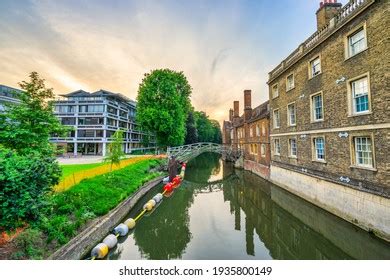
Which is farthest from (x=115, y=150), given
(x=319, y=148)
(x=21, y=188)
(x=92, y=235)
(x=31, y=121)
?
(x=319, y=148)

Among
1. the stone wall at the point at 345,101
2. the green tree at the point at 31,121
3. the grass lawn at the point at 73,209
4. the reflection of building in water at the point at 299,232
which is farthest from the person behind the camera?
the green tree at the point at 31,121

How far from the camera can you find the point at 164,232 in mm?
7867

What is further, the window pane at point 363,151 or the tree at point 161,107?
the tree at point 161,107

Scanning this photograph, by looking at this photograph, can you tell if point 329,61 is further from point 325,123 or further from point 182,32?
point 182,32

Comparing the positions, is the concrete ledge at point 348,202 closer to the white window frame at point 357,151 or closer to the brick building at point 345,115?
the brick building at point 345,115

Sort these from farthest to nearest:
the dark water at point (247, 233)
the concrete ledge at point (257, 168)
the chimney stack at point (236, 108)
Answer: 1. the chimney stack at point (236, 108)
2. the concrete ledge at point (257, 168)
3. the dark water at point (247, 233)

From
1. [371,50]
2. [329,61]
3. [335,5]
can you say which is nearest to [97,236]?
[371,50]

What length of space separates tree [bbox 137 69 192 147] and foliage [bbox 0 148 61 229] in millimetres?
19164

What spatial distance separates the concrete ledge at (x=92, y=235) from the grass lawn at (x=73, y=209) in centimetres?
21

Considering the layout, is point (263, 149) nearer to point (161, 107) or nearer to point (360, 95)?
point (360, 95)

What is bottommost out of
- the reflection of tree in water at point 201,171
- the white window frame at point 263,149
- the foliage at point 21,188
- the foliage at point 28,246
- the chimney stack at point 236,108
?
the reflection of tree in water at point 201,171

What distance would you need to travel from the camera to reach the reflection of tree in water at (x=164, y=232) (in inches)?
252

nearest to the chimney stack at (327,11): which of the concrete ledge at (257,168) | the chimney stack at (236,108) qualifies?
the concrete ledge at (257,168)

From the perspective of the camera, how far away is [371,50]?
666 cm
